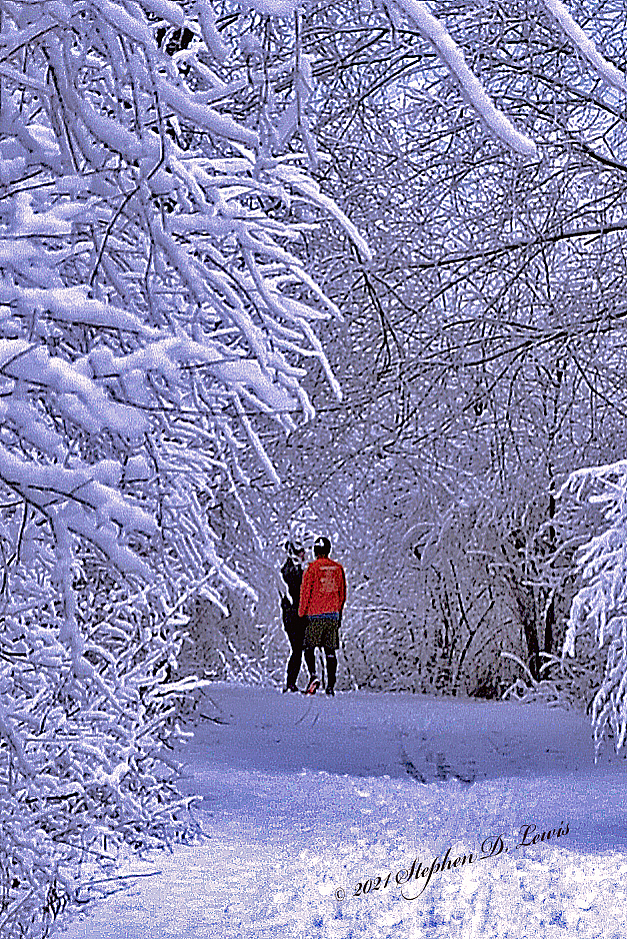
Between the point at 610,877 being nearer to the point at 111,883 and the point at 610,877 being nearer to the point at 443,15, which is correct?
the point at 111,883

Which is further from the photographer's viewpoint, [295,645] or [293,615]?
[293,615]

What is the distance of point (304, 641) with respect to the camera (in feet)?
48.7

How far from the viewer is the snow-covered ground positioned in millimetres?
5109

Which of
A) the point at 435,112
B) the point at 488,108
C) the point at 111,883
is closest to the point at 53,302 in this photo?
the point at 488,108

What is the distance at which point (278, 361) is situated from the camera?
2.61m

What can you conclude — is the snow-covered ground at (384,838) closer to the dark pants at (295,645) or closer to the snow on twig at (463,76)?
the dark pants at (295,645)

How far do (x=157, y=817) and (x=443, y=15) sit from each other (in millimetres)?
4789

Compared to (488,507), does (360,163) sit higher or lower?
higher

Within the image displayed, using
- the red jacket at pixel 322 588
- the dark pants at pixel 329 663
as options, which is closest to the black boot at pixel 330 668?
the dark pants at pixel 329 663

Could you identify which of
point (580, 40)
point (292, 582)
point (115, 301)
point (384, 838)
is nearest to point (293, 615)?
point (292, 582)

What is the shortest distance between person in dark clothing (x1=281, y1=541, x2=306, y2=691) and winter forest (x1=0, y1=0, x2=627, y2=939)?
57cm

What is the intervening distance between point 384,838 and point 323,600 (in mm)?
7326

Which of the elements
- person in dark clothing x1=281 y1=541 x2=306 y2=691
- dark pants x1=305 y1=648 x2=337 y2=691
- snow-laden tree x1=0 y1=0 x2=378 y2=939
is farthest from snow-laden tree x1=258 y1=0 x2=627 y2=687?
person in dark clothing x1=281 y1=541 x2=306 y2=691

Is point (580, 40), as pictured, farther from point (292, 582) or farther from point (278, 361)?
point (292, 582)
